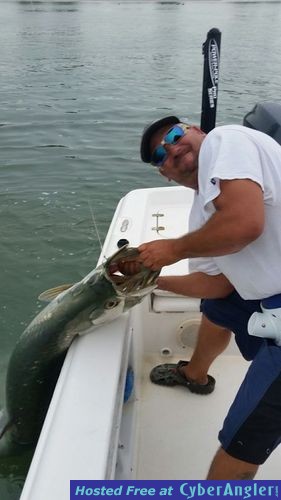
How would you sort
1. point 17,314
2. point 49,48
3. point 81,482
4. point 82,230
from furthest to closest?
point 49,48 → point 82,230 → point 17,314 → point 81,482

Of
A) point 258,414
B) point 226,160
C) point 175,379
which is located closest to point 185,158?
point 226,160

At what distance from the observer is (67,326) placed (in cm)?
247

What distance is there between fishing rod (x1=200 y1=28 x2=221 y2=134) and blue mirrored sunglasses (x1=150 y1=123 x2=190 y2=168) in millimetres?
2130

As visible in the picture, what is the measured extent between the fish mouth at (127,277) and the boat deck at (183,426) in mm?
983

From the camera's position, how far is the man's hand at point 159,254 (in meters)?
2.15

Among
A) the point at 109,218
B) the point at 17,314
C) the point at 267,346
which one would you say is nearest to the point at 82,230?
the point at 109,218

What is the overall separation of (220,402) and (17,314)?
96.7 inches

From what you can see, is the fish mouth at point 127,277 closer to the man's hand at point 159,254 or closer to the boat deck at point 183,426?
the man's hand at point 159,254

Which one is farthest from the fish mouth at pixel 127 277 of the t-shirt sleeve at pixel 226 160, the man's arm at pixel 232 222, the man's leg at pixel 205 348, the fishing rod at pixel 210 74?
the fishing rod at pixel 210 74

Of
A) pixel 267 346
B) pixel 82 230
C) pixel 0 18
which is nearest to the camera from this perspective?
pixel 267 346

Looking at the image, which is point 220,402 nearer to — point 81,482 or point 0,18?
point 81,482

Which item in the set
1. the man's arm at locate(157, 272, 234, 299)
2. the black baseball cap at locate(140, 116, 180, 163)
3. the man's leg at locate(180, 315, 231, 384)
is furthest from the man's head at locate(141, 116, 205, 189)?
the man's leg at locate(180, 315, 231, 384)

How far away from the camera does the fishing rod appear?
4078mm

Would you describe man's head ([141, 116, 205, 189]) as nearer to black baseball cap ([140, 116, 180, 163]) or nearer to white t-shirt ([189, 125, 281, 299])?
black baseball cap ([140, 116, 180, 163])
